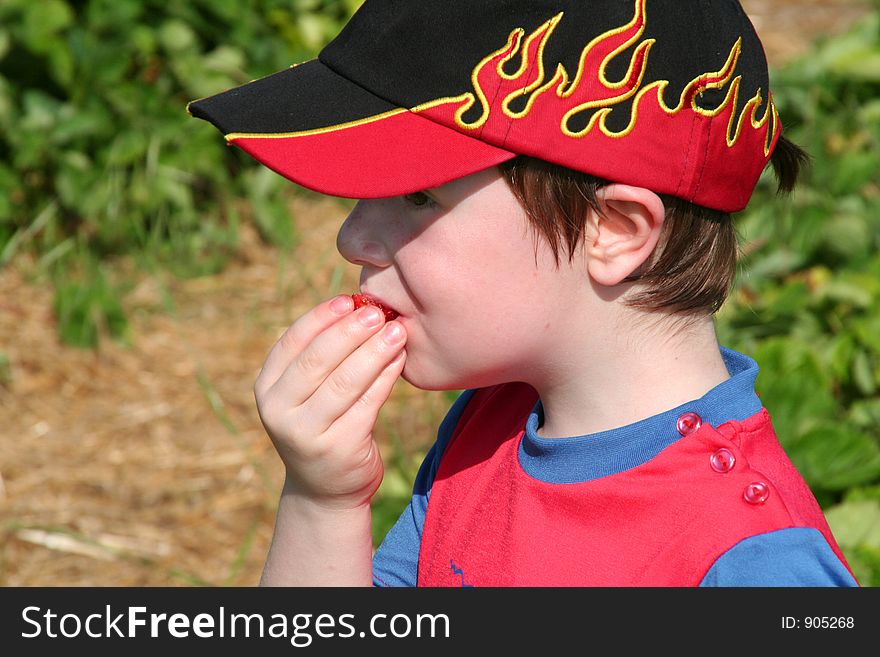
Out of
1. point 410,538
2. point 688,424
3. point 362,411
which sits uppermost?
point 688,424

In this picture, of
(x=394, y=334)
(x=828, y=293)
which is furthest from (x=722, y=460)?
(x=828, y=293)

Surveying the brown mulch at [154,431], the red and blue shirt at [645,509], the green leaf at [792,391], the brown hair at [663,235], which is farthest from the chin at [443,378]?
the brown mulch at [154,431]

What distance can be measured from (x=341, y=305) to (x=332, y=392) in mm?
144

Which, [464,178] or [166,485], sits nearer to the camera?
[464,178]

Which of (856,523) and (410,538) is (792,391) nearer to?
(856,523)

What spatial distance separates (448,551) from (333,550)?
0.20 m

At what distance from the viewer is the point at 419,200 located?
1683mm

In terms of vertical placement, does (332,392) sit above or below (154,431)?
above

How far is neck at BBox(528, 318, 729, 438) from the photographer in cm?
175

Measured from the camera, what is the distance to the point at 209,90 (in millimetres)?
4641

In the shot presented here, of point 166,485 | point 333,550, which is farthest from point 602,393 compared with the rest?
point 166,485
